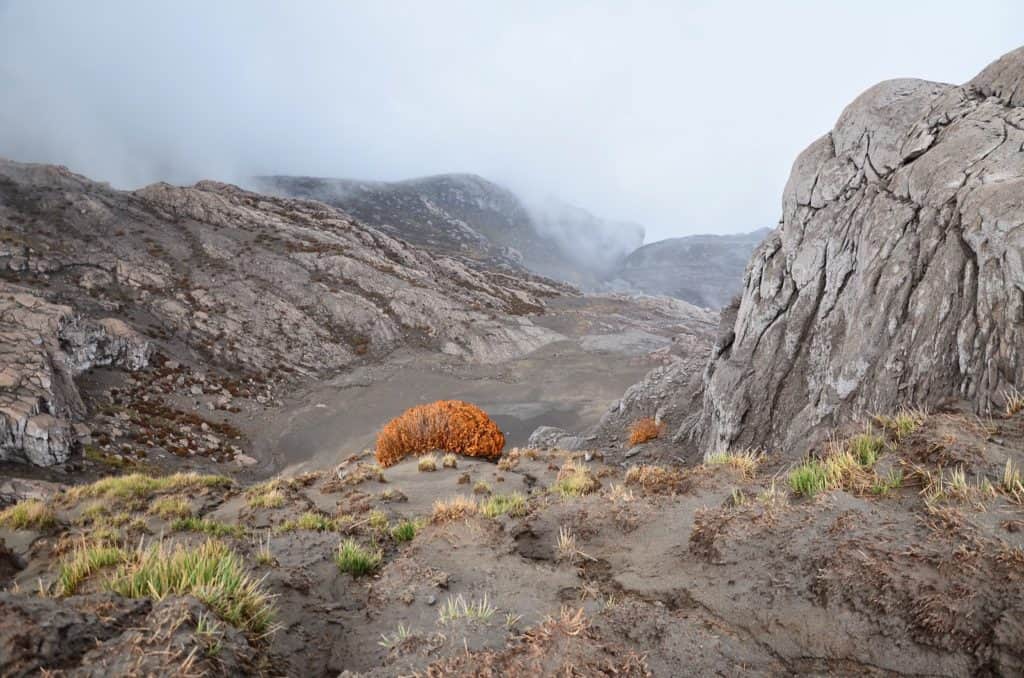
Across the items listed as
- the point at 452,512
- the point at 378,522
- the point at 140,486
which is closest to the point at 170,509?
the point at 140,486

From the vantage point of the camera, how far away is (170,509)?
11625 millimetres

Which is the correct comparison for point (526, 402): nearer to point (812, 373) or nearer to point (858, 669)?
point (812, 373)

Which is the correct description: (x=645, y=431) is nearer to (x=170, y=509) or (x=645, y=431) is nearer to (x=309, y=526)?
(x=309, y=526)

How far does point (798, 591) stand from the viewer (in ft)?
13.6

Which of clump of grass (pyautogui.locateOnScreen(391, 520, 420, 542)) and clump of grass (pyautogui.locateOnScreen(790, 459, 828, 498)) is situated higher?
clump of grass (pyautogui.locateOnScreen(790, 459, 828, 498))

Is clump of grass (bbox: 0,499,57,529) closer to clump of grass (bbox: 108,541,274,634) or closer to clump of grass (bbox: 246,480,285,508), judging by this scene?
clump of grass (bbox: 246,480,285,508)

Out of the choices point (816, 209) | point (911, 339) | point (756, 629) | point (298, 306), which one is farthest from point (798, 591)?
point (298, 306)

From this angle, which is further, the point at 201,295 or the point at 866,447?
the point at 201,295

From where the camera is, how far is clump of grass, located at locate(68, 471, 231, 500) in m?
13.8

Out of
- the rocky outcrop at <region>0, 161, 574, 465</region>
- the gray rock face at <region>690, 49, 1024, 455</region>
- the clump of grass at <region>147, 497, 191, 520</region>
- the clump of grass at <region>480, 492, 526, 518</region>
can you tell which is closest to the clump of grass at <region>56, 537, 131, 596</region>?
the clump of grass at <region>480, 492, 526, 518</region>

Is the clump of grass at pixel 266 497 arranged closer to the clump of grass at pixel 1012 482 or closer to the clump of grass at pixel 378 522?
the clump of grass at pixel 378 522

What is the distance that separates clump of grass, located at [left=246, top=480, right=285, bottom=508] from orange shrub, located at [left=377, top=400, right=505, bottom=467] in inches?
243

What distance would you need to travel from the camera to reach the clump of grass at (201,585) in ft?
11.1

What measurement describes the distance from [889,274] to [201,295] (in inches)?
2415
